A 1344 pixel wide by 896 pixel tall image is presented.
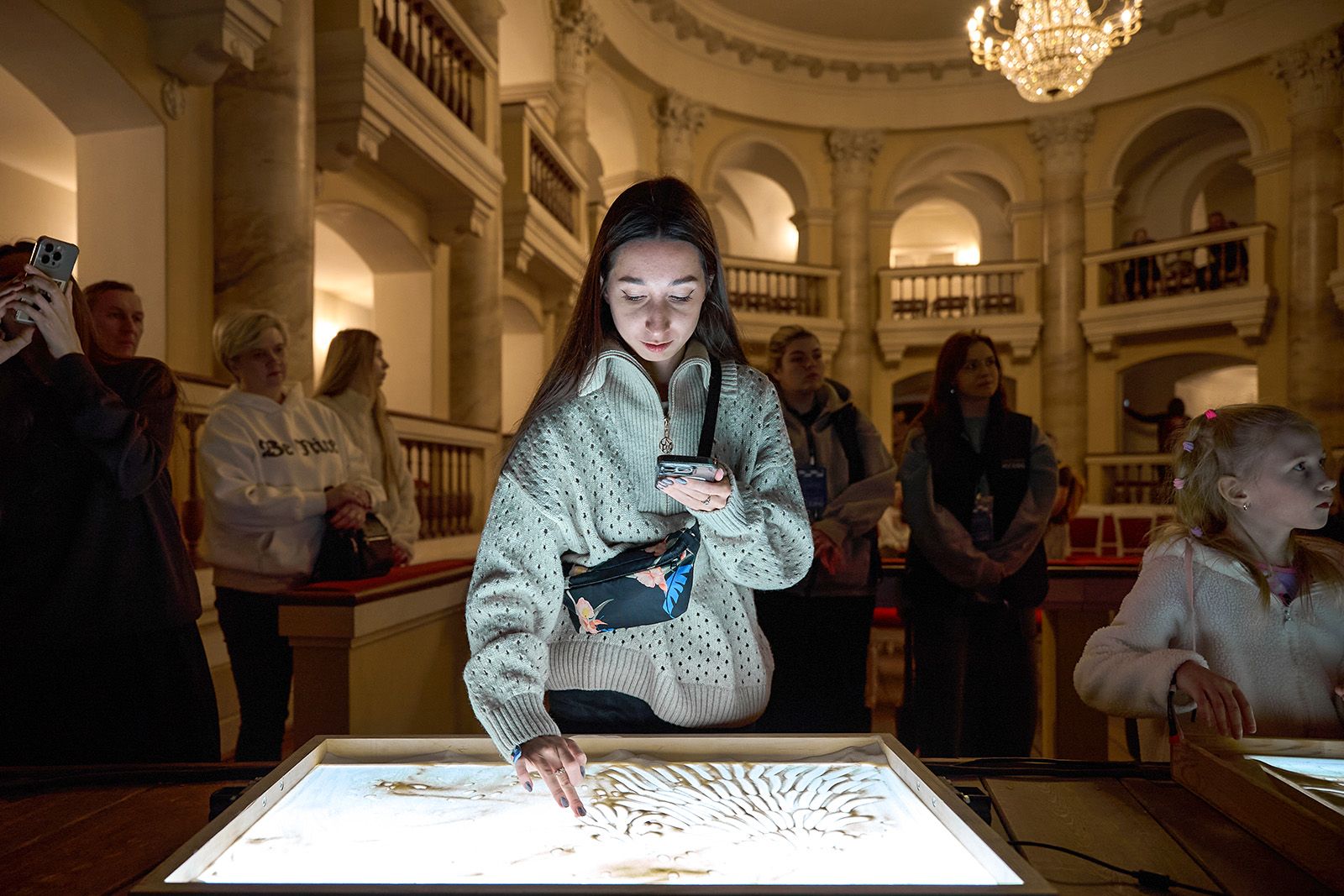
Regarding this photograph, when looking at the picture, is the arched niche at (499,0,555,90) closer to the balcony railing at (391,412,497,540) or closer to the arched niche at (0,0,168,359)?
the balcony railing at (391,412,497,540)

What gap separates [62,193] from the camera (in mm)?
10328

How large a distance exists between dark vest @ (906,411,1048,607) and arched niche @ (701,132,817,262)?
1269 cm

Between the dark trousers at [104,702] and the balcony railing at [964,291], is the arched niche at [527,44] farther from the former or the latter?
the dark trousers at [104,702]

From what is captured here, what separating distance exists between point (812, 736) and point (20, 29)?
193 inches

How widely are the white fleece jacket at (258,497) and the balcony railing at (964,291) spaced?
1456 cm

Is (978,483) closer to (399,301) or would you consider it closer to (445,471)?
(445,471)

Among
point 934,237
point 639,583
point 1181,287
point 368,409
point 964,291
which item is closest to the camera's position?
point 639,583

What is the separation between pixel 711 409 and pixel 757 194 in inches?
796

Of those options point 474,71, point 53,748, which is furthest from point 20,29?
point 474,71

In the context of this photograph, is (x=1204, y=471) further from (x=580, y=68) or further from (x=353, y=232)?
(x=580, y=68)

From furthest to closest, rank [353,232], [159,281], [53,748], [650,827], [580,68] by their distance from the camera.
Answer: [580,68], [353,232], [159,281], [53,748], [650,827]

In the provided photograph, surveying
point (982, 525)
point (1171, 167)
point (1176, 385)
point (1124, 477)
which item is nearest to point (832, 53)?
point (1171, 167)

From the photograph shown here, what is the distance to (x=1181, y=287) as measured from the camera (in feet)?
48.9

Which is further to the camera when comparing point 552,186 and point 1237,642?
point 552,186
